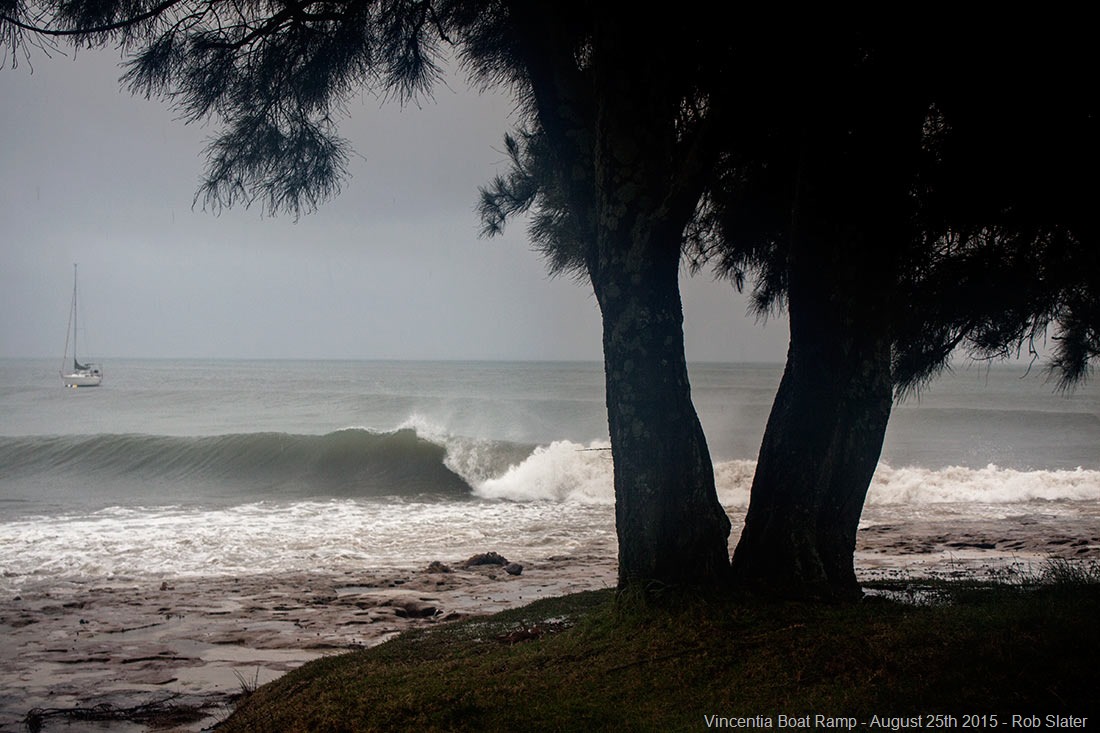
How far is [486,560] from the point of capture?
9797mm

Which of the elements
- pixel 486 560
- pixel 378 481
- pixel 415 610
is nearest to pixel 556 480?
pixel 378 481

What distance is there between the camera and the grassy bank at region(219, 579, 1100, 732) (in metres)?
2.90

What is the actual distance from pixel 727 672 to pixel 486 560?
6.64 m

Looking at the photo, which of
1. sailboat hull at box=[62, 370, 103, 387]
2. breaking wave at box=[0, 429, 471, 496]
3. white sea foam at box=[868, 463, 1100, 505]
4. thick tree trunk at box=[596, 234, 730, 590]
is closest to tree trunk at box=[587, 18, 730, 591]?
thick tree trunk at box=[596, 234, 730, 590]

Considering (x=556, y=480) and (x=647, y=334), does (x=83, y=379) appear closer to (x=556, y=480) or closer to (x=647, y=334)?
(x=556, y=480)

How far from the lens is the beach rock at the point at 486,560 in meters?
9.72

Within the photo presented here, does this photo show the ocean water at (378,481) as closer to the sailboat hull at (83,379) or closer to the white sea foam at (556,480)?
the white sea foam at (556,480)

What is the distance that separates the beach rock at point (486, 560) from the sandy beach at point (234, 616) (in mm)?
156

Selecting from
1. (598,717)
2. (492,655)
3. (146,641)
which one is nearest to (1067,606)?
(598,717)

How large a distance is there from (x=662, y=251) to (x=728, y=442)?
27.7 metres

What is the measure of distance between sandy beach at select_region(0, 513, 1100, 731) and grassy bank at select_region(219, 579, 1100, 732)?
50.8 inches

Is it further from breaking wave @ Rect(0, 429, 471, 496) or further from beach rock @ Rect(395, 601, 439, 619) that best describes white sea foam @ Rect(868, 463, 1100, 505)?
beach rock @ Rect(395, 601, 439, 619)

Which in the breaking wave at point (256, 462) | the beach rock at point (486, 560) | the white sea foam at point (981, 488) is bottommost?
the breaking wave at point (256, 462)

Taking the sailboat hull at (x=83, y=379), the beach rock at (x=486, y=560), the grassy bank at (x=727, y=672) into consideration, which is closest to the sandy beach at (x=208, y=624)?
the beach rock at (x=486, y=560)
